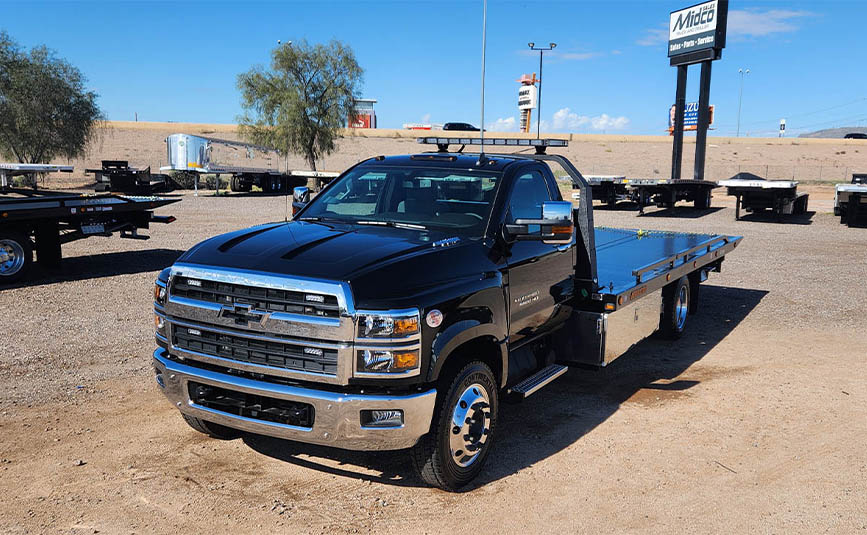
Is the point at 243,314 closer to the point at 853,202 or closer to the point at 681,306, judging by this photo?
the point at 681,306

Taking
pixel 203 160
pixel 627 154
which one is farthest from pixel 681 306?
pixel 627 154

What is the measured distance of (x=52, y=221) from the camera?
11844 mm

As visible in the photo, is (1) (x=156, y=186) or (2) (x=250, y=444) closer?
(2) (x=250, y=444)

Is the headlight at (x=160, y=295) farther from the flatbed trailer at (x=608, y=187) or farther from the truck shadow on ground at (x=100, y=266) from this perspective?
the flatbed trailer at (x=608, y=187)

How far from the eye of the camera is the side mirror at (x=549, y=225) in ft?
15.6

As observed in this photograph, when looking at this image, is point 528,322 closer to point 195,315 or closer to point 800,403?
point 195,315

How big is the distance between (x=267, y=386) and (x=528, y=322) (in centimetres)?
204

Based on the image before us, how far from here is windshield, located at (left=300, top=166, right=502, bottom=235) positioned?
5.08m

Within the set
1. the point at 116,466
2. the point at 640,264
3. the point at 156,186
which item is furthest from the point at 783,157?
the point at 116,466

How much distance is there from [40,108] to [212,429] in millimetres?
39869

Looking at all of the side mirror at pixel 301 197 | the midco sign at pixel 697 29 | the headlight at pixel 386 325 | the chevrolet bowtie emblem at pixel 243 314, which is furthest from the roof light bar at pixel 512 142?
the midco sign at pixel 697 29

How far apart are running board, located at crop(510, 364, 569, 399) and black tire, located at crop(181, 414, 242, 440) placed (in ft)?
6.64

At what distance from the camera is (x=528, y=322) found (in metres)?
5.20

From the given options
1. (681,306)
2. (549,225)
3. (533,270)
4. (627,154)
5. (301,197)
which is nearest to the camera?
(549,225)
